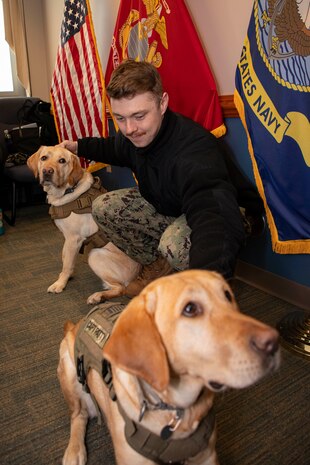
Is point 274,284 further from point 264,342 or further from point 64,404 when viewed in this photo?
point 264,342

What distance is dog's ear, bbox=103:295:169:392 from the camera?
2.78 ft

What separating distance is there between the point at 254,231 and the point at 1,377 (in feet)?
5.91

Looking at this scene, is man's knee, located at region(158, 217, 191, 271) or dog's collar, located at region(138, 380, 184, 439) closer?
dog's collar, located at region(138, 380, 184, 439)

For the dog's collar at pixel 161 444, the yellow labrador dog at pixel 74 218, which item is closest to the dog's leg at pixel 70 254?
the yellow labrador dog at pixel 74 218

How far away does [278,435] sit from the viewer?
4.82 ft

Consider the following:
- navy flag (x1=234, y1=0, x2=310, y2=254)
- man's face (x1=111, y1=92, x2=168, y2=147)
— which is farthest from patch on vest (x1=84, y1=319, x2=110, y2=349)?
navy flag (x1=234, y1=0, x2=310, y2=254)

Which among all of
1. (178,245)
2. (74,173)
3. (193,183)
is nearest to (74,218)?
(74,173)

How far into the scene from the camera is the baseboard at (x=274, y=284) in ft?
7.84

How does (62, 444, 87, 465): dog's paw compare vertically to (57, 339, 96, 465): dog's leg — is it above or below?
below

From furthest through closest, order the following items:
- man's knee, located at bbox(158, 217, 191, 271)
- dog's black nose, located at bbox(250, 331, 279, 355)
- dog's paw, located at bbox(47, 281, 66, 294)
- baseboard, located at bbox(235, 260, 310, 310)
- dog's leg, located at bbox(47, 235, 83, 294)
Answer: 1. dog's leg, located at bbox(47, 235, 83, 294)
2. dog's paw, located at bbox(47, 281, 66, 294)
3. baseboard, located at bbox(235, 260, 310, 310)
4. man's knee, located at bbox(158, 217, 191, 271)
5. dog's black nose, located at bbox(250, 331, 279, 355)

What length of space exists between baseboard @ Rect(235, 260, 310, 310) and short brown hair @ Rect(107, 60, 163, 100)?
1508 mm

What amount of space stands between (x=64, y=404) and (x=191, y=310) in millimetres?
1109

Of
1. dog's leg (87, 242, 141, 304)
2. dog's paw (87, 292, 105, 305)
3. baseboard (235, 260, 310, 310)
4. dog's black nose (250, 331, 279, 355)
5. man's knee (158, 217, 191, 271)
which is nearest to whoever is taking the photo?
dog's black nose (250, 331, 279, 355)

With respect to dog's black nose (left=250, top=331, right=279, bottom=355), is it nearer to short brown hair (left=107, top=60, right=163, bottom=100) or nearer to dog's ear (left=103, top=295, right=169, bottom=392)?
dog's ear (left=103, top=295, right=169, bottom=392)
